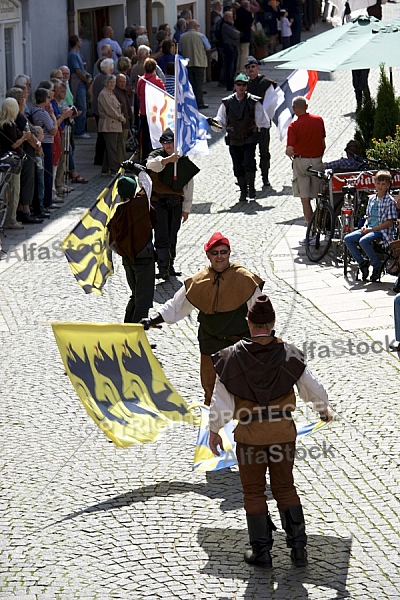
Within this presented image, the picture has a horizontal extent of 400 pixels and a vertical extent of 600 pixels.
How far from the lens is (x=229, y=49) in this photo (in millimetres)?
29828

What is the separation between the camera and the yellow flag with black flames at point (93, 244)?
12023 millimetres

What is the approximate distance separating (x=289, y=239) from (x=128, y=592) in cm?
994

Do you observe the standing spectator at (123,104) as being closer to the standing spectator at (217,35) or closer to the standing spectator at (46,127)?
the standing spectator at (46,127)

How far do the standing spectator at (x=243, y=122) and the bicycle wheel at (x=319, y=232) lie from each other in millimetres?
3211

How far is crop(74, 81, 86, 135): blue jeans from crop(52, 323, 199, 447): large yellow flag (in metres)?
14.9

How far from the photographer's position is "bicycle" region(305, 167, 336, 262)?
15.3 metres

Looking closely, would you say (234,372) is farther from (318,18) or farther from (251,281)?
(318,18)

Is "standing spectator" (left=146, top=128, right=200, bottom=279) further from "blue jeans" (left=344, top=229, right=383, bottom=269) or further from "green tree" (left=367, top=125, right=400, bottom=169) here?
"green tree" (left=367, top=125, right=400, bottom=169)

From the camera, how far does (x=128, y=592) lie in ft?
23.1

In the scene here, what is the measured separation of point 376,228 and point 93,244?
3.41 m

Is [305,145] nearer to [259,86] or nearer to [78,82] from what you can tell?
[259,86]

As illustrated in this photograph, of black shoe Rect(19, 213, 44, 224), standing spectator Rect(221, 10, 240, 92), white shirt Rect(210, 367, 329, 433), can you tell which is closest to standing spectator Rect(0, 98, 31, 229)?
black shoe Rect(19, 213, 44, 224)

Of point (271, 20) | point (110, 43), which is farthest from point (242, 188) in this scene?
point (271, 20)

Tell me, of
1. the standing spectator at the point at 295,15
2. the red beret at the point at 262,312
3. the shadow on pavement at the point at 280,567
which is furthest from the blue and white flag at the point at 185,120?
the standing spectator at the point at 295,15
